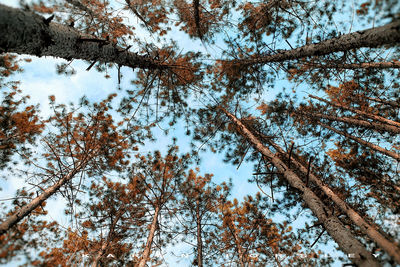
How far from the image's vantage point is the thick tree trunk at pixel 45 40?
1.75 metres

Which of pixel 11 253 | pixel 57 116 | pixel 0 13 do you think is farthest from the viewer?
pixel 57 116

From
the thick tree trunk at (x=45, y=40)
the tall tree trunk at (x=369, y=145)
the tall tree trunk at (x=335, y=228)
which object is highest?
the thick tree trunk at (x=45, y=40)

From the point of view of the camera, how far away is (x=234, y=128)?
21.7 feet

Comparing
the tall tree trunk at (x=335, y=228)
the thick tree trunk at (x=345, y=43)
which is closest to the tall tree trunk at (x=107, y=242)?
the tall tree trunk at (x=335, y=228)

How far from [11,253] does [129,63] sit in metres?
3.09

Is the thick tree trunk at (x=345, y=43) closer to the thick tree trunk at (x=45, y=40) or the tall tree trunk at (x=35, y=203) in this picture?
the thick tree trunk at (x=45, y=40)

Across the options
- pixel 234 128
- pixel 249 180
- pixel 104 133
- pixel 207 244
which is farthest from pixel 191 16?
pixel 207 244

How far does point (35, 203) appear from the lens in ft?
12.6

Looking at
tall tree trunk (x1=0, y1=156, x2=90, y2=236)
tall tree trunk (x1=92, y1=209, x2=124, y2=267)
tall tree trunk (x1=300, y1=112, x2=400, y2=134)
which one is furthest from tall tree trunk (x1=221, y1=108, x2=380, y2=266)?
tall tree trunk (x1=92, y1=209, x2=124, y2=267)

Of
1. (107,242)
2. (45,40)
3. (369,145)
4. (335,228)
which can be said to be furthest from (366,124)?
(107,242)

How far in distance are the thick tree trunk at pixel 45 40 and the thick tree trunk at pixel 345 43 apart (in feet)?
11.6

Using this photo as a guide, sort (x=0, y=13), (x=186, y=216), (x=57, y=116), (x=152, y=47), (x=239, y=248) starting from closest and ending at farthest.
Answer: (x=0, y=13)
(x=152, y=47)
(x=57, y=116)
(x=239, y=248)
(x=186, y=216)

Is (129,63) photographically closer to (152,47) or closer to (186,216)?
(152,47)

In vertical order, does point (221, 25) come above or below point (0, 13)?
above
